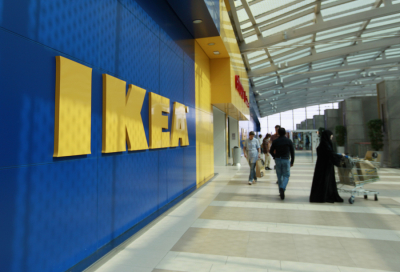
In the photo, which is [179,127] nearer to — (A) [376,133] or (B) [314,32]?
(B) [314,32]

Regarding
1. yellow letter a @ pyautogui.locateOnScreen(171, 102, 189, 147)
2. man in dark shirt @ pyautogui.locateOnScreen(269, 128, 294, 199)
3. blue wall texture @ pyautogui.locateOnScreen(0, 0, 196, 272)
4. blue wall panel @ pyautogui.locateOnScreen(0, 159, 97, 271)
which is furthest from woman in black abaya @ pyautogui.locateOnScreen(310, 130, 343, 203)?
blue wall panel @ pyautogui.locateOnScreen(0, 159, 97, 271)

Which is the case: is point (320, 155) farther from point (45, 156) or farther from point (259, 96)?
point (259, 96)

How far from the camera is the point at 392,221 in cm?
425

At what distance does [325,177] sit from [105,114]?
4390 mm

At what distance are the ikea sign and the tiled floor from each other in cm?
123

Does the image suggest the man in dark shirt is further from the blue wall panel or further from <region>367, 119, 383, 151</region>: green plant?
<region>367, 119, 383, 151</region>: green plant

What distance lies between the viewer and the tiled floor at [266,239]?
2799 mm

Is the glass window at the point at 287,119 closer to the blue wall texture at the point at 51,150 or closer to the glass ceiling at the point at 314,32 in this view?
the glass ceiling at the point at 314,32

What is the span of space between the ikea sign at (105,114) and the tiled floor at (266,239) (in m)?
1.23

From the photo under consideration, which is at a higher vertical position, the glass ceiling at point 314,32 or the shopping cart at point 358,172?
the glass ceiling at point 314,32

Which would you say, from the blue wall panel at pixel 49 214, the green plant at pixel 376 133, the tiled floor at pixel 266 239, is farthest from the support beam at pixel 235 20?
the blue wall panel at pixel 49 214

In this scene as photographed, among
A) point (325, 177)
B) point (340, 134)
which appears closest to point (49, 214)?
point (325, 177)

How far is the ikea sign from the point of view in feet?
8.19

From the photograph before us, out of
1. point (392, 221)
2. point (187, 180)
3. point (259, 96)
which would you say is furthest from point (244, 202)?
point (259, 96)
